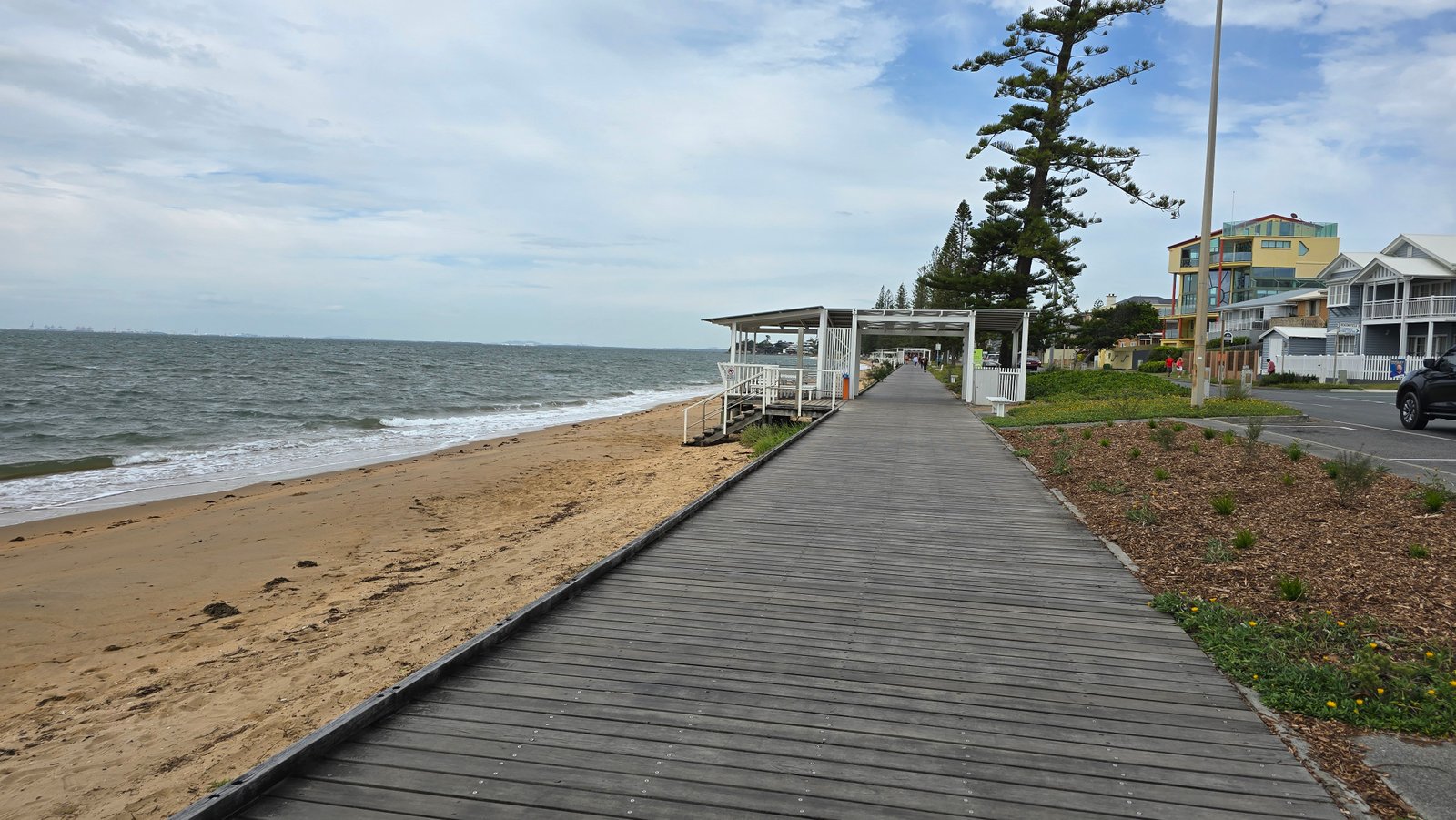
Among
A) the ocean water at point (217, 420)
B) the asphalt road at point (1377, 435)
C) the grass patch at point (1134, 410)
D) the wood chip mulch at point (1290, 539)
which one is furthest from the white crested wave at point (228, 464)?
the asphalt road at point (1377, 435)

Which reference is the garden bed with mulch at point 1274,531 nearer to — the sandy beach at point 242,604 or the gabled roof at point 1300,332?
the sandy beach at point 242,604

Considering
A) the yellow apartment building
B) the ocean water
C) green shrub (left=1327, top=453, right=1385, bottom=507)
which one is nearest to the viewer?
green shrub (left=1327, top=453, right=1385, bottom=507)

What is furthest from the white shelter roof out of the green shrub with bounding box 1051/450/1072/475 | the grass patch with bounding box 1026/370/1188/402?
the green shrub with bounding box 1051/450/1072/475

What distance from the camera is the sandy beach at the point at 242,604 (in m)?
4.85

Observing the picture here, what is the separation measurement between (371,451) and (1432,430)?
71.7 feet

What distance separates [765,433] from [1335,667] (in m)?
14.6

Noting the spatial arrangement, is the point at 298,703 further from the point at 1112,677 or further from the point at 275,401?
the point at 275,401

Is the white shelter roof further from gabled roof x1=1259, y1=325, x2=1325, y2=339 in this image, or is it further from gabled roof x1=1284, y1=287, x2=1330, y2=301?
gabled roof x1=1284, y1=287, x2=1330, y2=301

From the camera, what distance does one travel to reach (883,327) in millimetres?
25344

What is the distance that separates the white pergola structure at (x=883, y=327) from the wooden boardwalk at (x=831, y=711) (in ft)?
54.0

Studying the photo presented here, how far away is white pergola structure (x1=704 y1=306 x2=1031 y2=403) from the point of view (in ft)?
74.4

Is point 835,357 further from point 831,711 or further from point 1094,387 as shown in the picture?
point 831,711

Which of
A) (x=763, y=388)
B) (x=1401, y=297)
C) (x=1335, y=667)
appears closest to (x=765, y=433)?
(x=763, y=388)

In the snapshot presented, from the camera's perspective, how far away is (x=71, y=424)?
963 inches
